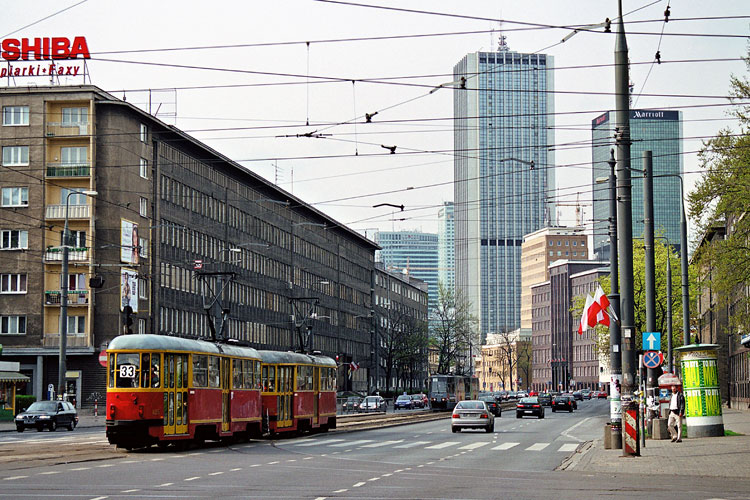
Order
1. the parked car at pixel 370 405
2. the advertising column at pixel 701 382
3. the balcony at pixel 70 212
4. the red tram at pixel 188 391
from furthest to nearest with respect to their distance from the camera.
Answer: the parked car at pixel 370 405 → the balcony at pixel 70 212 → the advertising column at pixel 701 382 → the red tram at pixel 188 391

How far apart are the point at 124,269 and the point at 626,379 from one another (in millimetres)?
52010

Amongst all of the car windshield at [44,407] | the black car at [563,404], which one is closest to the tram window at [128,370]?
the car windshield at [44,407]

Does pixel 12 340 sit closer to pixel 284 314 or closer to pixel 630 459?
pixel 284 314

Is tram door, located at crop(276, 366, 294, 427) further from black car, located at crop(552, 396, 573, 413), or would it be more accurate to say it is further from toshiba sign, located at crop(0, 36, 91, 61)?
black car, located at crop(552, 396, 573, 413)

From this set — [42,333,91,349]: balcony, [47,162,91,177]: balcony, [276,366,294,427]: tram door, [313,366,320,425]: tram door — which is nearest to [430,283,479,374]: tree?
[42,333,91,349]: balcony

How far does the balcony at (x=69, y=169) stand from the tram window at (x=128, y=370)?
4533cm

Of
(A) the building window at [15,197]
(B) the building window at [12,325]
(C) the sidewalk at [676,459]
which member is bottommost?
(C) the sidewalk at [676,459]

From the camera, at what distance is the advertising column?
34.6 metres

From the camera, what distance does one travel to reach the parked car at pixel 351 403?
306 ft

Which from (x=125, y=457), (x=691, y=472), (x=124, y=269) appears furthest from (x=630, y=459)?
(x=124, y=269)

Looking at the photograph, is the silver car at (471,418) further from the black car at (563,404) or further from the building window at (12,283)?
the black car at (563,404)

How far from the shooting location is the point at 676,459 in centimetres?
2725

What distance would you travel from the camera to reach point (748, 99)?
41438mm

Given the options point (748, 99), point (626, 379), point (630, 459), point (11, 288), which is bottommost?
point (630, 459)
